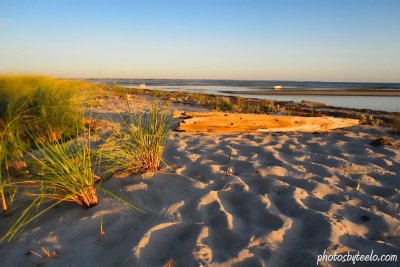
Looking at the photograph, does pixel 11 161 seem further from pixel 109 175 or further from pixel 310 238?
pixel 310 238

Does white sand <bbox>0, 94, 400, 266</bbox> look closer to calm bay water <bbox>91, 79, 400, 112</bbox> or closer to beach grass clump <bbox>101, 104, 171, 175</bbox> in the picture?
beach grass clump <bbox>101, 104, 171, 175</bbox>

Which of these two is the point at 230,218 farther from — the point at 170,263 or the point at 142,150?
the point at 142,150

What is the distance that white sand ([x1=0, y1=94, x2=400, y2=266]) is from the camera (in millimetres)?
2184

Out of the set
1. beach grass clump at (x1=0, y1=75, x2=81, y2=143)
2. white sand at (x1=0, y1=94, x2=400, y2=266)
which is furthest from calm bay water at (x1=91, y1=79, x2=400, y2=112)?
white sand at (x1=0, y1=94, x2=400, y2=266)

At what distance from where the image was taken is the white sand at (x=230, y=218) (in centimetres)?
218

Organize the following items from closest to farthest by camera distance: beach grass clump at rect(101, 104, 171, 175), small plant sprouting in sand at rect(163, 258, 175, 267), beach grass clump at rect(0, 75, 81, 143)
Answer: small plant sprouting in sand at rect(163, 258, 175, 267) < beach grass clump at rect(101, 104, 171, 175) < beach grass clump at rect(0, 75, 81, 143)

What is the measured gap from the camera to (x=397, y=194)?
3146mm

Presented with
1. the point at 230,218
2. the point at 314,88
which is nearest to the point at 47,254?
the point at 230,218

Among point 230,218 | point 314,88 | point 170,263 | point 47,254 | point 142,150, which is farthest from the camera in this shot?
point 314,88

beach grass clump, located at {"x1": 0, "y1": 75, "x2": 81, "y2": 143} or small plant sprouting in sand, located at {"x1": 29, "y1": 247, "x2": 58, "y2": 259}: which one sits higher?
beach grass clump, located at {"x1": 0, "y1": 75, "x2": 81, "y2": 143}

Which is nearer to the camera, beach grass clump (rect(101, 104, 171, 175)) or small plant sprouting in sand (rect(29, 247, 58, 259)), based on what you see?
small plant sprouting in sand (rect(29, 247, 58, 259))

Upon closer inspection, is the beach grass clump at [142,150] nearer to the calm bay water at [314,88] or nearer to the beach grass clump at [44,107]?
the calm bay water at [314,88]

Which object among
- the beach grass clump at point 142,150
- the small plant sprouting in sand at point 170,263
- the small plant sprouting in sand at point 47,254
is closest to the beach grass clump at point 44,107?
the beach grass clump at point 142,150

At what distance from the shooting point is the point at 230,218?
259cm
